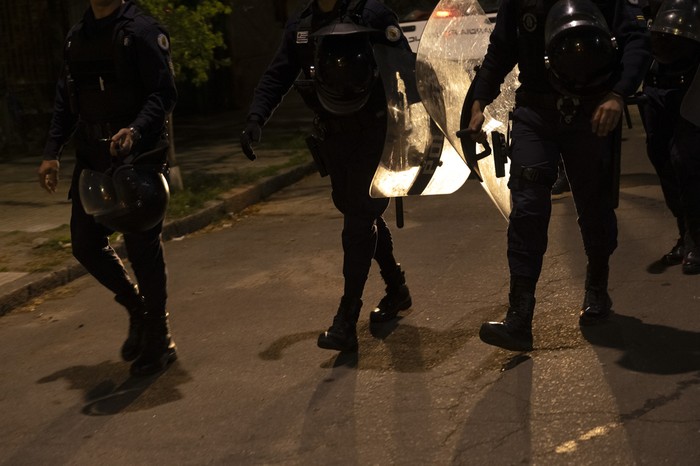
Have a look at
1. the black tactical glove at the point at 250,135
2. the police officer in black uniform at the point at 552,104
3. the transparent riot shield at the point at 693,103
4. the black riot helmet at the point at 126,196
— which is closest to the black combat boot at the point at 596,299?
the police officer in black uniform at the point at 552,104

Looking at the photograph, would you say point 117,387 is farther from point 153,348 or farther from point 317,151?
point 317,151

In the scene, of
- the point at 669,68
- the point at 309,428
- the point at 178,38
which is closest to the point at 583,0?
the point at 669,68

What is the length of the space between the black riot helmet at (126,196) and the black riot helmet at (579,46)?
1759 millimetres

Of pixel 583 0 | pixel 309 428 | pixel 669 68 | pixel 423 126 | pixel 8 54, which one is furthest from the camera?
pixel 8 54

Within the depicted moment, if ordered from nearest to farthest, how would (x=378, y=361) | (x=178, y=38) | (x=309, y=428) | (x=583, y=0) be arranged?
(x=309, y=428) → (x=583, y=0) → (x=378, y=361) → (x=178, y=38)

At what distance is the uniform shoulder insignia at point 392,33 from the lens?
5062mm

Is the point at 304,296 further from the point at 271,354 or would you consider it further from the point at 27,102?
the point at 27,102

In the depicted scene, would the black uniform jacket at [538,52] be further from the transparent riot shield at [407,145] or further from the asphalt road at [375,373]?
the asphalt road at [375,373]

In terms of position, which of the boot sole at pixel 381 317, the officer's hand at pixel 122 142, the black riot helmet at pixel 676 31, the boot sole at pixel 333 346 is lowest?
the boot sole at pixel 381 317

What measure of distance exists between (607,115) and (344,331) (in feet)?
4.91

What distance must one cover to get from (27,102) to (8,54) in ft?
1.92

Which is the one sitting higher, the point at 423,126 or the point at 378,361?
the point at 423,126

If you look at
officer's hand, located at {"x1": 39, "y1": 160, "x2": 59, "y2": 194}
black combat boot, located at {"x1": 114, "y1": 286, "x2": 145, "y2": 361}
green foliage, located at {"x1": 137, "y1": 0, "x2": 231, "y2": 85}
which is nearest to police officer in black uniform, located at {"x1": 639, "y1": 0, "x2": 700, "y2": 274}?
black combat boot, located at {"x1": 114, "y1": 286, "x2": 145, "y2": 361}

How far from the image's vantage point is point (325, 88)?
16.4ft
